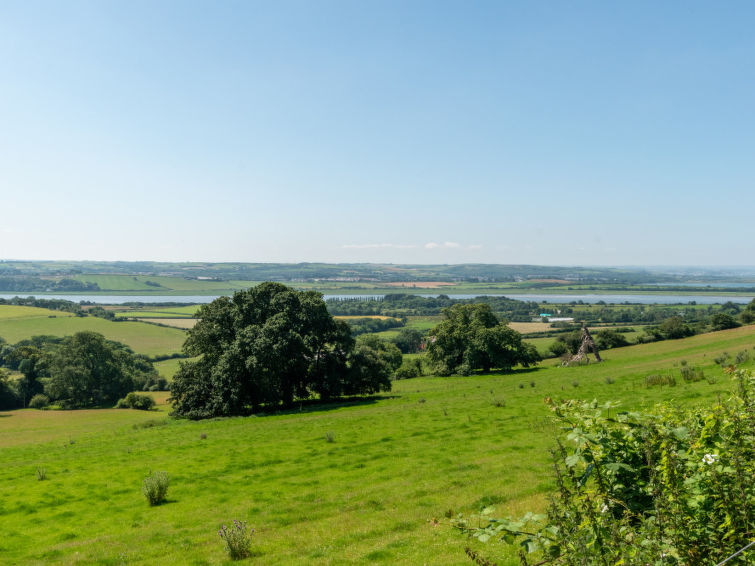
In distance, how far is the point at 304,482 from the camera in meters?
18.8

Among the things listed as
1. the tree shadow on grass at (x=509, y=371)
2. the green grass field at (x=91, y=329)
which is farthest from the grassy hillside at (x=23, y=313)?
the tree shadow on grass at (x=509, y=371)

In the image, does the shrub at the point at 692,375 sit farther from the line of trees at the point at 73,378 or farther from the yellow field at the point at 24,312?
the yellow field at the point at 24,312

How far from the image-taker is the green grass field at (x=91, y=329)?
12450 centimetres

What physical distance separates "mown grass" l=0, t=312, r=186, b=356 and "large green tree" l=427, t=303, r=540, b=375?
84986mm

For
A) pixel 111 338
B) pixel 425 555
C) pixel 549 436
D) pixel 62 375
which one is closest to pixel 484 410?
pixel 549 436

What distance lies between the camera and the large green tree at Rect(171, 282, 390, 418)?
4281 centimetres

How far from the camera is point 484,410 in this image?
99.7 feet

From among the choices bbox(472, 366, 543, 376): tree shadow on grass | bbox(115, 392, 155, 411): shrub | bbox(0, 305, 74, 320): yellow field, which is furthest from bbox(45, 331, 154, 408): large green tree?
bbox(0, 305, 74, 320): yellow field

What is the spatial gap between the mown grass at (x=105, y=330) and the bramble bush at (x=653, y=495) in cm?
12914

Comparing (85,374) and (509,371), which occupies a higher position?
Result: (509,371)

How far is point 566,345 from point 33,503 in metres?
70.1

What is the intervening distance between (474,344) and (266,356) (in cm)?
3132

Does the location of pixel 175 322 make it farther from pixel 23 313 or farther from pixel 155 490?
pixel 155 490

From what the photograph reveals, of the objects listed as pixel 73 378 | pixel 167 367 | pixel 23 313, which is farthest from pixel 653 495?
pixel 23 313
